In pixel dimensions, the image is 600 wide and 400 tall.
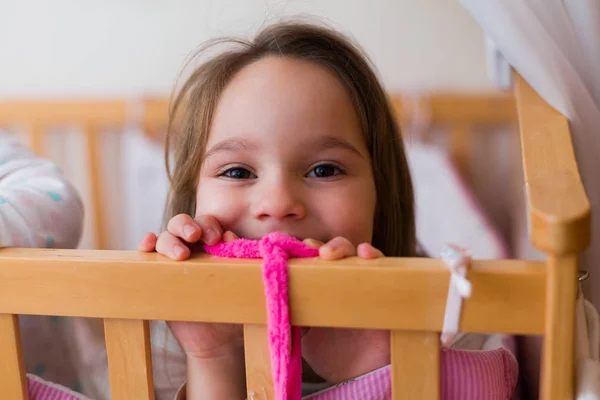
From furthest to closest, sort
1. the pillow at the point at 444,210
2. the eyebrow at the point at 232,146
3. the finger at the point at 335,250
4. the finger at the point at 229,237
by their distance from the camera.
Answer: the pillow at the point at 444,210, the eyebrow at the point at 232,146, the finger at the point at 229,237, the finger at the point at 335,250

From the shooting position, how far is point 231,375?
75cm

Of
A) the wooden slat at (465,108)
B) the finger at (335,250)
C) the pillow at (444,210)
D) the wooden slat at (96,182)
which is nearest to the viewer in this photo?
the finger at (335,250)

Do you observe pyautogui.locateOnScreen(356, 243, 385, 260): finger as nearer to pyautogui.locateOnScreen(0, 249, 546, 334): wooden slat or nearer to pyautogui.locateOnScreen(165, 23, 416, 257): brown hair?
pyautogui.locateOnScreen(0, 249, 546, 334): wooden slat

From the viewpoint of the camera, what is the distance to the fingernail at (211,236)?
708 mm

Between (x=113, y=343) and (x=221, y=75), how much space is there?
411 mm

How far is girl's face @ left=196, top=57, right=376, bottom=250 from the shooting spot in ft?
2.61

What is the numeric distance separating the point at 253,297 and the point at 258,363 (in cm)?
7

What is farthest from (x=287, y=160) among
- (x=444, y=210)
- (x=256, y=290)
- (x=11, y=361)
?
(x=444, y=210)

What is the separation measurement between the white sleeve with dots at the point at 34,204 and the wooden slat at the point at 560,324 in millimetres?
557

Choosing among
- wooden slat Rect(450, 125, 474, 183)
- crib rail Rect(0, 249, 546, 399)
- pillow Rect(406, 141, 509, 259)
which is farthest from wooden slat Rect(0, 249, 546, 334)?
wooden slat Rect(450, 125, 474, 183)

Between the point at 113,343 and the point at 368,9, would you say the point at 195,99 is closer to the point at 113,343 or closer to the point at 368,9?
the point at 113,343

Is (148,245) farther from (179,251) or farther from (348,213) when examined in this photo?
(348,213)

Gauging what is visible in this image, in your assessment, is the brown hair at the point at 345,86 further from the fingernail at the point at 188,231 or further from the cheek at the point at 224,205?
the fingernail at the point at 188,231

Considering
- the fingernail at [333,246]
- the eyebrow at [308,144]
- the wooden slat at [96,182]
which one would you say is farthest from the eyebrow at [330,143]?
the wooden slat at [96,182]
